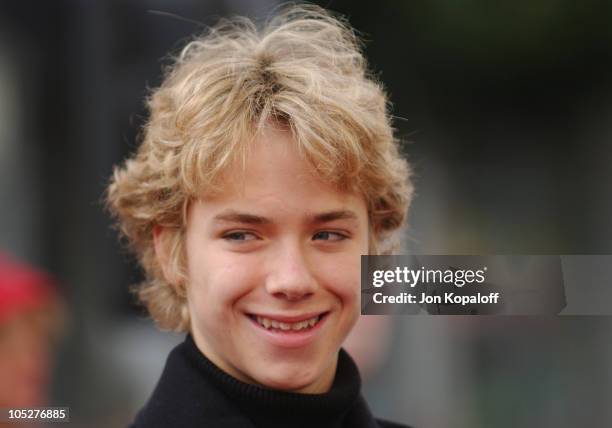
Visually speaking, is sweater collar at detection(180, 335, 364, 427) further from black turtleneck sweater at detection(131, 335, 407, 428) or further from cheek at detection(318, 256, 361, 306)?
cheek at detection(318, 256, 361, 306)

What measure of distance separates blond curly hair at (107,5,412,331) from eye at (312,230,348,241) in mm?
74

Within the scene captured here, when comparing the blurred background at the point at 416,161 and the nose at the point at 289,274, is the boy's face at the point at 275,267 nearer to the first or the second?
the nose at the point at 289,274

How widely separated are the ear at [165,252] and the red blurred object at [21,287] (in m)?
1.04

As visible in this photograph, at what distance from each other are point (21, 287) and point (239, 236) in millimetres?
1572

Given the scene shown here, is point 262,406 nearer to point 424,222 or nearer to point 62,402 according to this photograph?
point 424,222

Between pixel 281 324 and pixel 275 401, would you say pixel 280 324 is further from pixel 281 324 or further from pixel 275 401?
pixel 275 401

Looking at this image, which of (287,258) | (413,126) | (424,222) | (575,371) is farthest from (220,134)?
(575,371)

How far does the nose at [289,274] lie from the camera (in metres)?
1.29

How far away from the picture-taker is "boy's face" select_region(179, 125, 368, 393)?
1.30 metres

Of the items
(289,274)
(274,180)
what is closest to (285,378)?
(289,274)

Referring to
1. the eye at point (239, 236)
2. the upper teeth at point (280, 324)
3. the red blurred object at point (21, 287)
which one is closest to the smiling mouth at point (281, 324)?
the upper teeth at point (280, 324)

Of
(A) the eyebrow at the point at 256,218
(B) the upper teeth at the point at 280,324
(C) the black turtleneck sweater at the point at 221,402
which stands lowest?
(C) the black turtleneck sweater at the point at 221,402

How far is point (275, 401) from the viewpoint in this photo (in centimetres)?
132

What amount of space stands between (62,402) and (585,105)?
1967mm
